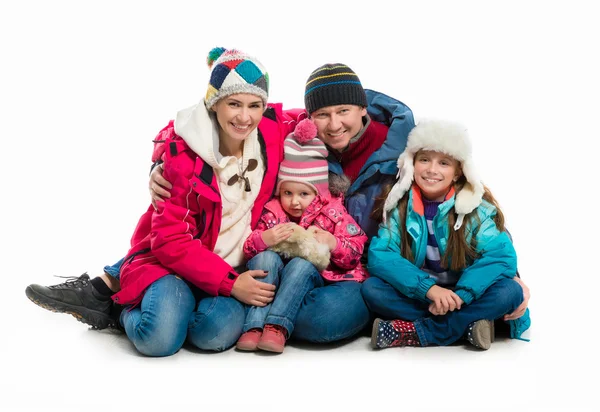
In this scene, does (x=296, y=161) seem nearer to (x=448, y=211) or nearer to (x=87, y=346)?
(x=448, y=211)

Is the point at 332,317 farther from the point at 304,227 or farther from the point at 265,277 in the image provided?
the point at 304,227

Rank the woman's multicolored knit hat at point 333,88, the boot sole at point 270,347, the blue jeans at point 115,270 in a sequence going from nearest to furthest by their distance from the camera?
the boot sole at point 270,347 < the woman's multicolored knit hat at point 333,88 < the blue jeans at point 115,270

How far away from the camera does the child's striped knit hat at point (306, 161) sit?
3.46 metres

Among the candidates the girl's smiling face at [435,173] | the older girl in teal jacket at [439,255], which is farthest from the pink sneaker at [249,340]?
the girl's smiling face at [435,173]

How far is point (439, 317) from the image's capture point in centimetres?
324

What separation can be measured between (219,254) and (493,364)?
1.22 m

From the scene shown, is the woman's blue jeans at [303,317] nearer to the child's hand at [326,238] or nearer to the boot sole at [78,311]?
the child's hand at [326,238]

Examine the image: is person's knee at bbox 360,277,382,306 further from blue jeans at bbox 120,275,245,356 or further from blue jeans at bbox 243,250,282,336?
blue jeans at bbox 120,275,245,356

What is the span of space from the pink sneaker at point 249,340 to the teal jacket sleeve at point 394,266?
1.86ft

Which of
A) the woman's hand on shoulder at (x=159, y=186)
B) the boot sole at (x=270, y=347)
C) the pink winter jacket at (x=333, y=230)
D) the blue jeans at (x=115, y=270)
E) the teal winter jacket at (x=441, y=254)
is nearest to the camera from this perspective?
the boot sole at (x=270, y=347)

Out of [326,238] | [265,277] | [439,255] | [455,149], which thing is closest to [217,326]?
[265,277]

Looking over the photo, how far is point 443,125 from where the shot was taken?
10.9 ft

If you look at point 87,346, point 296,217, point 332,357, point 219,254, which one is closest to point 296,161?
point 296,217

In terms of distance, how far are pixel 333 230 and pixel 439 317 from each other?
0.59 metres
